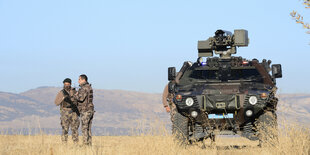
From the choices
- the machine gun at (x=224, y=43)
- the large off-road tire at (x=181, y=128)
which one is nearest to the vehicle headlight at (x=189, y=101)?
the large off-road tire at (x=181, y=128)

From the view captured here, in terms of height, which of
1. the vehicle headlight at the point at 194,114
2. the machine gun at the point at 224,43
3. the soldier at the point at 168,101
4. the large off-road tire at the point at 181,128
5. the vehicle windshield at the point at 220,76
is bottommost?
the large off-road tire at the point at 181,128

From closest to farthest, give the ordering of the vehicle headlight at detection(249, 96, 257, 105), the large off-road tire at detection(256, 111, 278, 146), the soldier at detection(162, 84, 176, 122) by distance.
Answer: the large off-road tire at detection(256, 111, 278, 146) → the vehicle headlight at detection(249, 96, 257, 105) → the soldier at detection(162, 84, 176, 122)

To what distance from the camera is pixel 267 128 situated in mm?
12523

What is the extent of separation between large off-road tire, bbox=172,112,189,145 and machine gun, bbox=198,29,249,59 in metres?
4.18

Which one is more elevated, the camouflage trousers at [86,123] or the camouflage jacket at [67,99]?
the camouflage jacket at [67,99]

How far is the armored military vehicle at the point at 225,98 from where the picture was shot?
12.8 metres

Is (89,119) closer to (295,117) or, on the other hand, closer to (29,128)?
(29,128)

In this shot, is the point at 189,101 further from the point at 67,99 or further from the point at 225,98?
the point at 67,99

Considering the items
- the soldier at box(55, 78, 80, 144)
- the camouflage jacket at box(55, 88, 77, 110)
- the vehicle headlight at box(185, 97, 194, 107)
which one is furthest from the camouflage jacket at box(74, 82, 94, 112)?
the vehicle headlight at box(185, 97, 194, 107)

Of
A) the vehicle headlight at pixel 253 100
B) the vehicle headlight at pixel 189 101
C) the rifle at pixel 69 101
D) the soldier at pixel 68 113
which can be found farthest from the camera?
the soldier at pixel 68 113

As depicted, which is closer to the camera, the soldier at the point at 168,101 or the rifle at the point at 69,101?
the rifle at the point at 69,101

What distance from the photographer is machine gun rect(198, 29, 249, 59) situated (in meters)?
17.1

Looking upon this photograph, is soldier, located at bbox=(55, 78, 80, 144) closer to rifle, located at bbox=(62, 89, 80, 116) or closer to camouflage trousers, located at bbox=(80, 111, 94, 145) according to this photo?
rifle, located at bbox=(62, 89, 80, 116)

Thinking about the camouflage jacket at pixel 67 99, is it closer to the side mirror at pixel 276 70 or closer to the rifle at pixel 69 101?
the rifle at pixel 69 101
